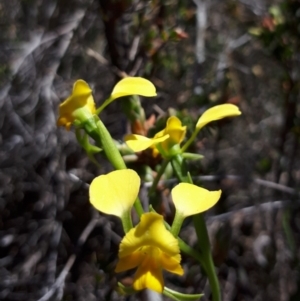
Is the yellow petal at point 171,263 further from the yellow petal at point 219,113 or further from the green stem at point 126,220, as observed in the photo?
the yellow petal at point 219,113

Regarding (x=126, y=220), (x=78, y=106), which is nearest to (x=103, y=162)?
(x=78, y=106)

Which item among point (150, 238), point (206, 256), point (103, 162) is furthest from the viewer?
point (103, 162)

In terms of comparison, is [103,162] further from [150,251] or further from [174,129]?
[150,251]

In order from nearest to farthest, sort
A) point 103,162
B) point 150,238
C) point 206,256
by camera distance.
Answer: point 150,238, point 206,256, point 103,162

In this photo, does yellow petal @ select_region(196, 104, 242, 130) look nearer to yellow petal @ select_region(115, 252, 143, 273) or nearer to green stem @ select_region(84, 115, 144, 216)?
green stem @ select_region(84, 115, 144, 216)

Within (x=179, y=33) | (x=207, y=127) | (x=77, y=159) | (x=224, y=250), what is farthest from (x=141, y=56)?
(x=224, y=250)
